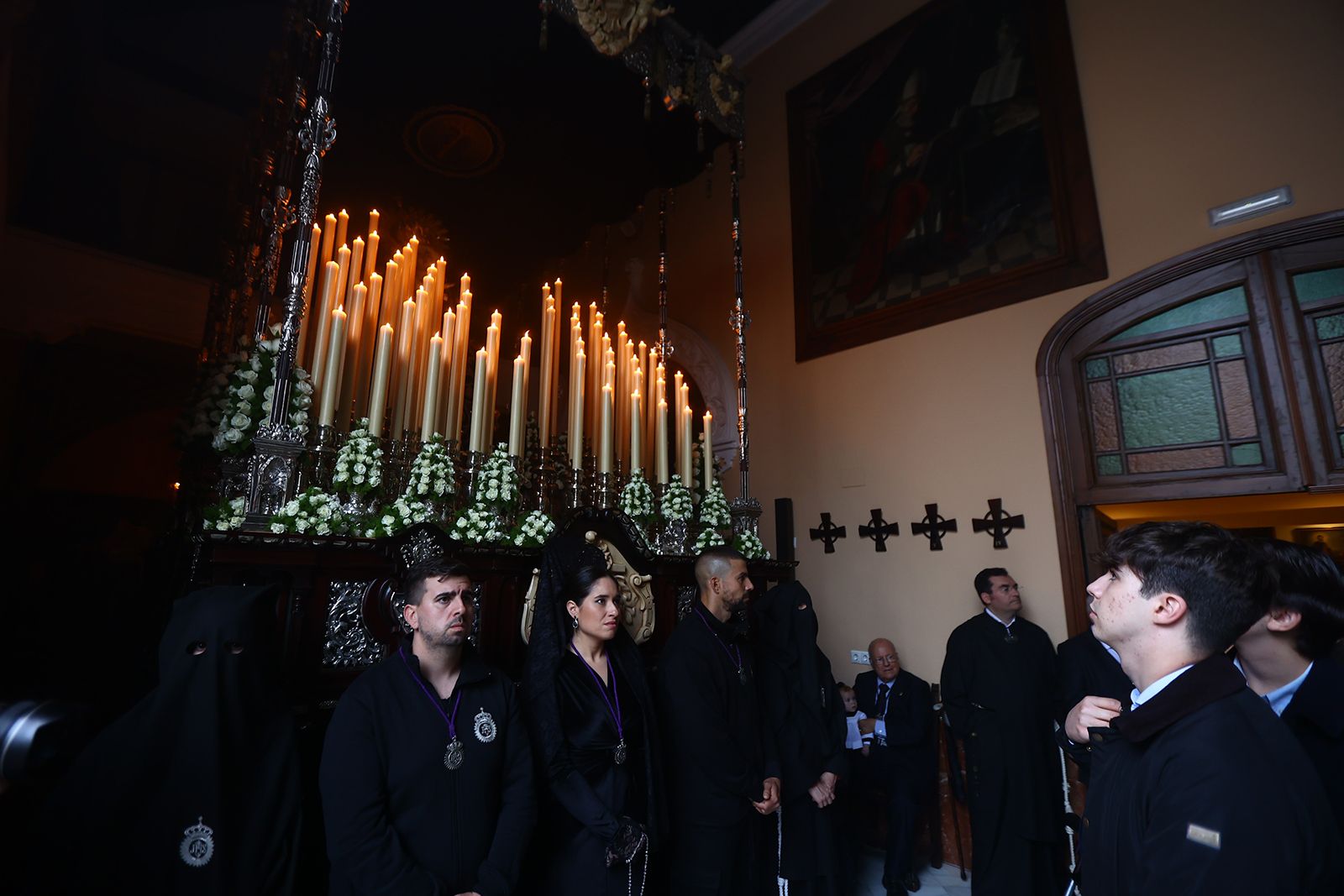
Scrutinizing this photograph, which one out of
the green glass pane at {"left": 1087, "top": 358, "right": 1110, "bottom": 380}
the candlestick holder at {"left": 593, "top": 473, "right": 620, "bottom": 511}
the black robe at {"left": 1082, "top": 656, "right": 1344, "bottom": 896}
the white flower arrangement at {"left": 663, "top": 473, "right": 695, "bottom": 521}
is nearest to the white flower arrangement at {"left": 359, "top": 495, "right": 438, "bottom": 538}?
the candlestick holder at {"left": 593, "top": 473, "right": 620, "bottom": 511}

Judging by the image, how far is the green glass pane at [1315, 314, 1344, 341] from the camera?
13.0 ft

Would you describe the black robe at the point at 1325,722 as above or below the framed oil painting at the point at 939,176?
below

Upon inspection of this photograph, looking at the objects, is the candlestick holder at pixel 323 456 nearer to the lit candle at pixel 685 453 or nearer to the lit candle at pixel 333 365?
the lit candle at pixel 333 365

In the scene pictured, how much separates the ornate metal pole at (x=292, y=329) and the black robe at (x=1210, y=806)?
2710mm

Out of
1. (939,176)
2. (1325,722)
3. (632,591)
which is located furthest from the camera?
(939,176)

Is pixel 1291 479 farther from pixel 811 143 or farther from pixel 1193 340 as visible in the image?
pixel 811 143

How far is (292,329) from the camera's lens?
106 inches

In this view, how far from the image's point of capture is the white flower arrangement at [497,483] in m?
3.21

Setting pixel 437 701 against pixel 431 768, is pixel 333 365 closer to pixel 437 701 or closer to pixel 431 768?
pixel 437 701

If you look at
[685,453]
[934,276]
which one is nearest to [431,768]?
[685,453]

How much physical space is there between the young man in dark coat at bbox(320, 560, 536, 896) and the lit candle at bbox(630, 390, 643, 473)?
2.21m

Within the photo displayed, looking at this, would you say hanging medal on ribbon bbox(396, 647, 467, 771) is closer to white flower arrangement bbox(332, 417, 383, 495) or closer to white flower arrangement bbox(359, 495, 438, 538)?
white flower arrangement bbox(359, 495, 438, 538)

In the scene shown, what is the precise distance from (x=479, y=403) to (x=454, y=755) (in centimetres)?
197

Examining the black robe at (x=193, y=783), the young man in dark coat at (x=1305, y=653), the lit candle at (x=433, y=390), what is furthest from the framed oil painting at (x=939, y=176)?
the black robe at (x=193, y=783)
